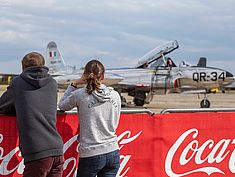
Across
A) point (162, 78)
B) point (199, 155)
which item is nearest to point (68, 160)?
point (199, 155)

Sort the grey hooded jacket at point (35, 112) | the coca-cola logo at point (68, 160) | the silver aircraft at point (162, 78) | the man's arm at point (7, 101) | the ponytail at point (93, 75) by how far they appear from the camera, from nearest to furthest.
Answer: the grey hooded jacket at point (35, 112), the man's arm at point (7, 101), the ponytail at point (93, 75), the coca-cola logo at point (68, 160), the silver aircraft at point (162, 78)

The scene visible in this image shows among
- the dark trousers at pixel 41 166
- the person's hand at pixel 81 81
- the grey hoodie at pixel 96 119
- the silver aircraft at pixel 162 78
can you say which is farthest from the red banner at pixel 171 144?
the silver aircraft at pixel 162 78

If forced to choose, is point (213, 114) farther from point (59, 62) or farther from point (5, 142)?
point (59, 62)

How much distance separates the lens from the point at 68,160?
5.19 metres

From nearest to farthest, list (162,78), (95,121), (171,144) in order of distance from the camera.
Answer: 1. (95,121)
2. (171,144)
3. (162,78)

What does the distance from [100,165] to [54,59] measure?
3332 cm

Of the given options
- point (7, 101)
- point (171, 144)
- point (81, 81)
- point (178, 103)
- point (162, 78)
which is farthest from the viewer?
point (178, 103)

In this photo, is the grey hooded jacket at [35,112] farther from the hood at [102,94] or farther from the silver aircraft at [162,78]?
the silver aircraft at [162,78]

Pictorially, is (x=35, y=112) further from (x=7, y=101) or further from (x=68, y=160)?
(x=68, y=160)

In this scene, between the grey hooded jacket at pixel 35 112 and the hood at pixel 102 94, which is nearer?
the grey hooded jacket at pixel 35 112

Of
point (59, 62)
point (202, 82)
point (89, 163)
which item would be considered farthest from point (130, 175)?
point (59, 62)

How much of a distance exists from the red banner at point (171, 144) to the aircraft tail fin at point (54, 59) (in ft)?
101

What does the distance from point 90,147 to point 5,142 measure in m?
1.09

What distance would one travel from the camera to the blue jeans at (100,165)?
4.33 m
